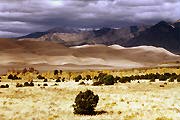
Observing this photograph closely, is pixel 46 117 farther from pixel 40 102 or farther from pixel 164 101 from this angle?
pixel 164 101

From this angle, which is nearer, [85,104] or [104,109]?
[85,104]

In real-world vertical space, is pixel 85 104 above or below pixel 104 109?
above

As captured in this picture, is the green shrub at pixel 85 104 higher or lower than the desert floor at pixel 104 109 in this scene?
higher

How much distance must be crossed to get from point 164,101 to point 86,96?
8837 mm

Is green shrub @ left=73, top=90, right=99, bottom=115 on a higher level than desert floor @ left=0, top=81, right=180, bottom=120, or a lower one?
higher

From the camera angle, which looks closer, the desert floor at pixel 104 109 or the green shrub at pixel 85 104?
the desert floor at pixel 104 109

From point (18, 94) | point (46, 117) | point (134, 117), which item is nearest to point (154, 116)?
point (134, 117)

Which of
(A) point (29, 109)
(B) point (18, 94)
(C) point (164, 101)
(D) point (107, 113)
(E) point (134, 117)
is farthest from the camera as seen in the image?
(B) point (18, 94)

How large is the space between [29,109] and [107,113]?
245 inches

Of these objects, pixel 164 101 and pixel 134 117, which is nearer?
pixel 134 117

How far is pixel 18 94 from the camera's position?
4366 cm

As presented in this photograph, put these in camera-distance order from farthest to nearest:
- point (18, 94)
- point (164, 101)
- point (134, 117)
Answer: point (18, 94) → point (164, 101) → point (134, 117)

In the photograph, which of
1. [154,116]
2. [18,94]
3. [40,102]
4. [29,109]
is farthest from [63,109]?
[18,94]

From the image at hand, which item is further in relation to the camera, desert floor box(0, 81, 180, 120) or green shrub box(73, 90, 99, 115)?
green shrub box(73, 90, 99, 115)
